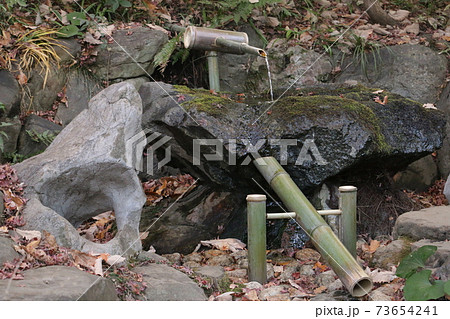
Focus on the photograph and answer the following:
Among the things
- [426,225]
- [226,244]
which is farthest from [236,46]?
[426,225]

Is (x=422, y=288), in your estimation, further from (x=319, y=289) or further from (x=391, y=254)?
(x=391, y=254)

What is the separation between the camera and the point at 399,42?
799 centimetres

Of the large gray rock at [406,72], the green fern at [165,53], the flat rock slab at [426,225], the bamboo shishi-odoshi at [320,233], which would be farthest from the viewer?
the large gray rock at [406,72]

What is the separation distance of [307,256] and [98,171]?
2.04 metres

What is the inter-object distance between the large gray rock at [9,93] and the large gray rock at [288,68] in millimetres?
3030

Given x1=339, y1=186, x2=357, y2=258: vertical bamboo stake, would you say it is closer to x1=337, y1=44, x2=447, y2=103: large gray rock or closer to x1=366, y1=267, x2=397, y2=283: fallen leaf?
x1=366, y1=267, x2=397, y2=283: fallen leaf

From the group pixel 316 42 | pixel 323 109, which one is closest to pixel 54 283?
pixel 323 109

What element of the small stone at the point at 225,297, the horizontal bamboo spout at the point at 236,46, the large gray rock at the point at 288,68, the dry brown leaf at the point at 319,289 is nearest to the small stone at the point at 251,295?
the small stone at the point at 225,297

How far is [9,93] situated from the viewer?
6074mm

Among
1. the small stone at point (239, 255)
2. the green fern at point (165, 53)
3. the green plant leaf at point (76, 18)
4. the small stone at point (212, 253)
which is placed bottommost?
the small stone at point (212, 253)

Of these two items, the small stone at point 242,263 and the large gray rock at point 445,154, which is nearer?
the small stone at point 242,263

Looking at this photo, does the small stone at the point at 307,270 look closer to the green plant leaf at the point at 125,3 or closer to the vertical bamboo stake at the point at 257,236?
the vertical bamboo stake at the point at 257,236

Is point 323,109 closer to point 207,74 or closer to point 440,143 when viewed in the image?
point 440,143

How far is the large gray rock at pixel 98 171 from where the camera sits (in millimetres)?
4242
